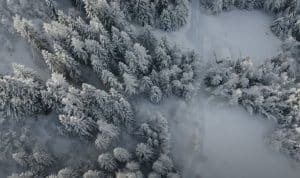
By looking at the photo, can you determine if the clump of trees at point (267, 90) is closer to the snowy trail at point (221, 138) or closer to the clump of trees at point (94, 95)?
the snowy trail at point (221, 138)

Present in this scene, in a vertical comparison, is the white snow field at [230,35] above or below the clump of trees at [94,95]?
above

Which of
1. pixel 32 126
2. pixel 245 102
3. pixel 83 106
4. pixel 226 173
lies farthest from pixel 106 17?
pixel 226 173

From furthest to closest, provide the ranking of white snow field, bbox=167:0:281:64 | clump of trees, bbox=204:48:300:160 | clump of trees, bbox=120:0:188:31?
white snow field, bbox=167:0:281:64
clump of trees, bbox=120:0:188:31
clump of trees, bbox=204:48:300:160

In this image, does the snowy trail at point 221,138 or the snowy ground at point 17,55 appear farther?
the snowy ground at point 17,55

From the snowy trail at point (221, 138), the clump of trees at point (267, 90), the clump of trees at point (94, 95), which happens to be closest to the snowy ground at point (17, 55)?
the clump of trees at point (94, 95)

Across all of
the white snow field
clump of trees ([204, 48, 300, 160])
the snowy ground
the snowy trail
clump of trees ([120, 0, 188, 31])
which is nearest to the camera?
the snowy trail

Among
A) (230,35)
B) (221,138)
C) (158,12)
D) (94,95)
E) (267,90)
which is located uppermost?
(158,12)

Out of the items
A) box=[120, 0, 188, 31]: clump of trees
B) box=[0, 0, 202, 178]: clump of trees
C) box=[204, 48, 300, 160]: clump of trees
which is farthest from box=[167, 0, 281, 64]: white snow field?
box=[0, 0, 202, 178]: clump of trees

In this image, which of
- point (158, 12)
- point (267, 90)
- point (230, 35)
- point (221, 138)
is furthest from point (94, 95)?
point (230, 35)

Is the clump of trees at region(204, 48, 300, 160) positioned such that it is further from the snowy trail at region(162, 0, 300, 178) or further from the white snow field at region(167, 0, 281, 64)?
the white snow field at region(167, 0, 281, 64)

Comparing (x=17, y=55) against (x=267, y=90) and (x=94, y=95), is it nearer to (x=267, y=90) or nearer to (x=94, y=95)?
(x=94, y=95)
